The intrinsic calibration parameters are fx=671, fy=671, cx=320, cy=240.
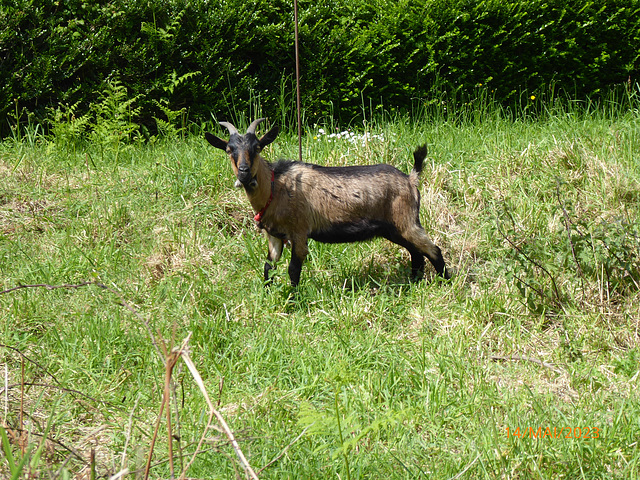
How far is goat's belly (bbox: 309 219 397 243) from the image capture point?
18.2 feet

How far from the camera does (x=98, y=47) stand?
8055mm

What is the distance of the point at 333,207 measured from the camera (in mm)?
5559

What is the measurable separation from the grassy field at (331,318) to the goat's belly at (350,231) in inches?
16.1

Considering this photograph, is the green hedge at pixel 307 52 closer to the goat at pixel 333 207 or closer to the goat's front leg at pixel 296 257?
the goat at pixel 333 207

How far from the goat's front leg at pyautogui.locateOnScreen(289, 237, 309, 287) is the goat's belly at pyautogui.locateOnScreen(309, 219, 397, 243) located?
0.14 meters

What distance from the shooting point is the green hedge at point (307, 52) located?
26.2 ft

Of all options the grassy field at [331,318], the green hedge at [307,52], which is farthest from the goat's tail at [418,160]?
the green hedge at [307,52]

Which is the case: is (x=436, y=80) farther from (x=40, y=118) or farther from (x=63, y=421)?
(x=63, y=421)

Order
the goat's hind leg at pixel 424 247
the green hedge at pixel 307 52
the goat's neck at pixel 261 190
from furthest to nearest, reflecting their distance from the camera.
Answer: the green hedge at pixel 307 52
the goat's hind leg at pixel 424 247
the goat's neck at pixel 261 190

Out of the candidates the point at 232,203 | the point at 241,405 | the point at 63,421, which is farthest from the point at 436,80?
the point at 63,421

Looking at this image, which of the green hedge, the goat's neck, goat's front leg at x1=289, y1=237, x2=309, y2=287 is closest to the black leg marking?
goat's front leg at x1=289, y1=237, x2=309, y2=287

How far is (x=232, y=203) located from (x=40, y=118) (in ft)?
10.3

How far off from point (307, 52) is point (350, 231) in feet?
12.3
